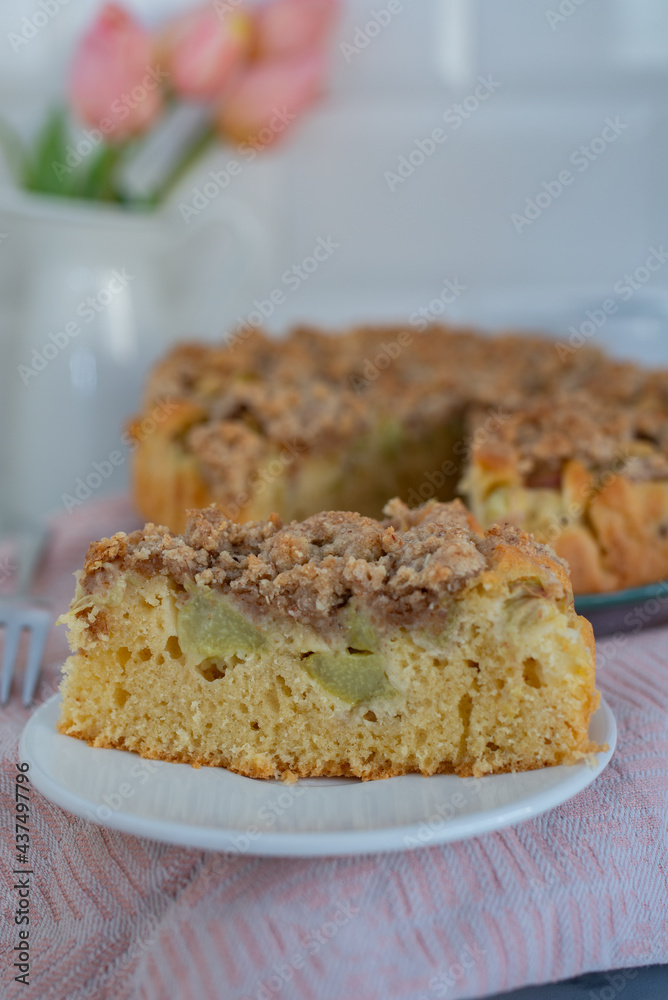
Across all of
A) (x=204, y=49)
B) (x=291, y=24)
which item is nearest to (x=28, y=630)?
(x=204, y=49)

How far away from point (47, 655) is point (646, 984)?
1.54 meters

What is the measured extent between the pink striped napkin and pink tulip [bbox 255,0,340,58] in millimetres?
3390

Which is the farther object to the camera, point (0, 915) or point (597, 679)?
point (597, 679)

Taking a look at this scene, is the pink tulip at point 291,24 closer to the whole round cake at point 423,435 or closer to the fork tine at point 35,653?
the whole round cake at point 423,435


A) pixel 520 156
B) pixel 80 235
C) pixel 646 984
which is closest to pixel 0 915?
pixel 646 984

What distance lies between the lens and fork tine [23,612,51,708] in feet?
7.12

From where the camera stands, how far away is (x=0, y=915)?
1.65 meters

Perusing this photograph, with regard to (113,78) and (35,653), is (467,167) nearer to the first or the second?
(113,78)

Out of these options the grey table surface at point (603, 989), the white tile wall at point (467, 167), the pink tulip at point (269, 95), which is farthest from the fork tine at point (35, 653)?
the pink tulip at point (269, 95)

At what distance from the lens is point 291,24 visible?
4129 mm

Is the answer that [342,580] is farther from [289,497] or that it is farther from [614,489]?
[289,497]

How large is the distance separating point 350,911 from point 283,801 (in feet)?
0.64

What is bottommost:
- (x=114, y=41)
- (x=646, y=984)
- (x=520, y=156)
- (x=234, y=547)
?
(x=646, y=984)

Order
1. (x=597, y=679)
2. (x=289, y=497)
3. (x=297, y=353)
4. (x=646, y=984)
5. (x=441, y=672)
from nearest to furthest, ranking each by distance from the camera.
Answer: (x=646, y=984) → (x=441, y=672) → (x=597, y=679) → (x=289, y=497) → (x=297, y=353)
